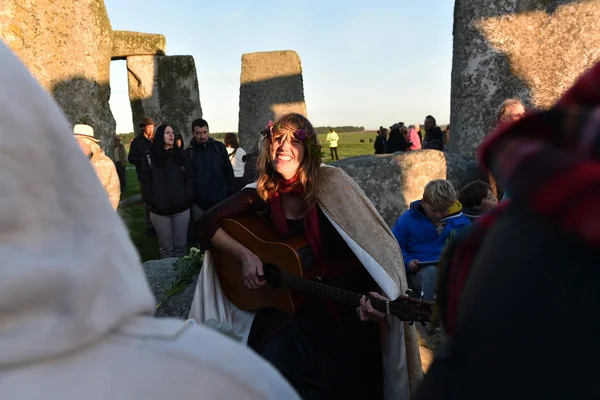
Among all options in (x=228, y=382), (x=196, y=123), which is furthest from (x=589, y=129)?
(x=196, y=123)

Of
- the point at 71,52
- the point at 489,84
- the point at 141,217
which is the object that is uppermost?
the point at 71,52

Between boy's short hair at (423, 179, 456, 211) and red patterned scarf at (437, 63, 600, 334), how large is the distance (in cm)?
328

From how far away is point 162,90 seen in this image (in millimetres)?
9406

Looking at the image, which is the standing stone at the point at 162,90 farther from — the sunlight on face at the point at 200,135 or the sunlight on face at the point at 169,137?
the sunlight on face at the point at 169,137

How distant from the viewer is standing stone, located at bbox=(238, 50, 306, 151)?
11.2m

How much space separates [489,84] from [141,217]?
629cm

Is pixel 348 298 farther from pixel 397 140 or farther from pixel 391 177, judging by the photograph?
pixel 397 140

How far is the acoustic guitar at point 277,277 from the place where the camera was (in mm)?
2322

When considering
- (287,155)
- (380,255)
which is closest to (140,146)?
(287,155)

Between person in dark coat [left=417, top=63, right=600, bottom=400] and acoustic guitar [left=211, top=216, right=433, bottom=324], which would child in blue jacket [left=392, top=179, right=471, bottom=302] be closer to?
acoustic guitar [left=211, top=216, right=433, bottom=324]

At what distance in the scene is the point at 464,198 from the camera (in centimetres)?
409

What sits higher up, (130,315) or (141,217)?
(130,315)

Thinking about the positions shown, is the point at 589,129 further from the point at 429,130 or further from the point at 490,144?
the point at 429,130

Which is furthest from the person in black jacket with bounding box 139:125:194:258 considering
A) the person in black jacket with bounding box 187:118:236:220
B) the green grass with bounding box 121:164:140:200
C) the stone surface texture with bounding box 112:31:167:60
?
the green grass with bounding box 121:164:140:200
